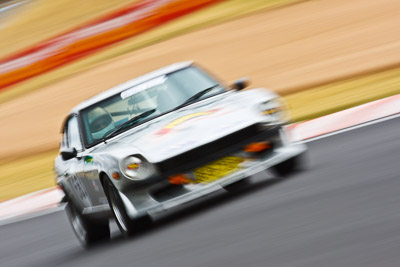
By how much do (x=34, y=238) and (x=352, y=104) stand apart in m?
4.63

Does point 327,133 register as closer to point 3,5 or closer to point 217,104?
point 217,104

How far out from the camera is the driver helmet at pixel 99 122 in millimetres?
7578

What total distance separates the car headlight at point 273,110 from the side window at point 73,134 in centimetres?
170

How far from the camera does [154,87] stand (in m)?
7.61

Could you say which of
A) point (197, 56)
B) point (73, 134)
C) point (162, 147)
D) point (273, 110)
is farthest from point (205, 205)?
point (197, 56)

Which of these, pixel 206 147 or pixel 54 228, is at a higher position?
pixel 206 147

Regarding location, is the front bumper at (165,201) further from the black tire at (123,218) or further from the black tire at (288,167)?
the black tire at (288,167)

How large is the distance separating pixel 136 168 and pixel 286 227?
5.06ft

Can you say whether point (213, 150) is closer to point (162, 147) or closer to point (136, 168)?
point (162, 147)

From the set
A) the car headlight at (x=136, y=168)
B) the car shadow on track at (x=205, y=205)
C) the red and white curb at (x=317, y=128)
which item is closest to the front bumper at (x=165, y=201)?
the car headlight at (x=136, y=168)

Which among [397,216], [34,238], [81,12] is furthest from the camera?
[81,12]

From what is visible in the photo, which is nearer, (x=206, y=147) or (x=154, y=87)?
(x=206, y=147)

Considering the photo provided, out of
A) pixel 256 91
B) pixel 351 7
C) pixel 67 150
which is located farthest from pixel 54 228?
pixel 351 7

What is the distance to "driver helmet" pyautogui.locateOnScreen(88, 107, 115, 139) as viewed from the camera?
7.58 metres
